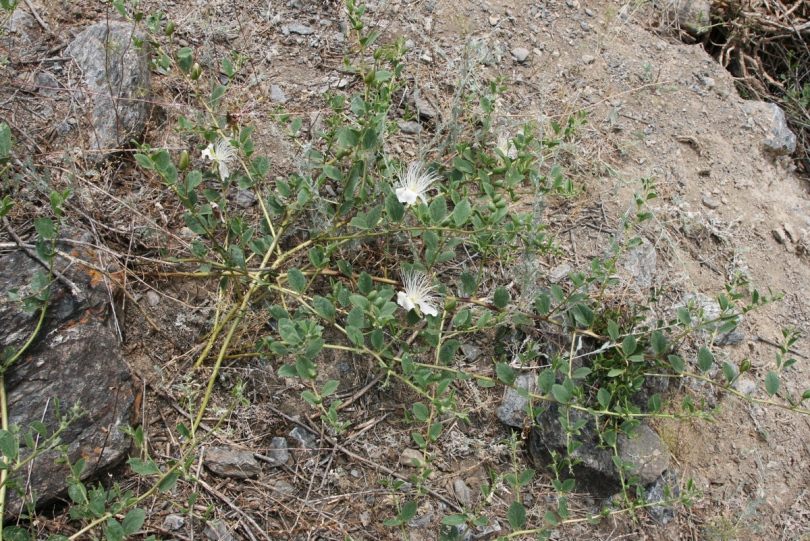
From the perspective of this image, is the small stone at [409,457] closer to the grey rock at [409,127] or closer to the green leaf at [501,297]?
the green leaf at [501,297]

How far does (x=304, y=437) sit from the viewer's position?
6.96 ft

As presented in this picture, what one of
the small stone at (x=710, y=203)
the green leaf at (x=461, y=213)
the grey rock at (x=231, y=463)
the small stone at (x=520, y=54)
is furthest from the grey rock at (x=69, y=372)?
the small stone at (x=710, y=203)

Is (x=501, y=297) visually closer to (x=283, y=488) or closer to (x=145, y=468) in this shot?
(x=283, y=488)

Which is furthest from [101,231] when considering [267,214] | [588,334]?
[588,334]

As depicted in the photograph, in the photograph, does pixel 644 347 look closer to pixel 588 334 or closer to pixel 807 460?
pixel 588 334

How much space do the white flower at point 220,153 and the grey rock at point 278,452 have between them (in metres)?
0.96

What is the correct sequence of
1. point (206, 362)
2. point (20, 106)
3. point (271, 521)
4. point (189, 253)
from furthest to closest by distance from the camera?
point (20, 106)
point (189, 253)
point (206, 362)
point (271, 521)

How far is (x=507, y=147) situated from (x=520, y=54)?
993 mm

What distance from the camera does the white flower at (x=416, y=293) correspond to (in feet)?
6.84

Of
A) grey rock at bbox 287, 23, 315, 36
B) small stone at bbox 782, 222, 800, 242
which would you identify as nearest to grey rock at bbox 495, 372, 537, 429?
small stone at bbox 782, 222, 800, 242

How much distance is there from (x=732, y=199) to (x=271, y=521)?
2.61 metres

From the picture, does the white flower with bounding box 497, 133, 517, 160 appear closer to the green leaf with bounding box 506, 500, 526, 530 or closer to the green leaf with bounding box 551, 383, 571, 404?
the green leaf with bounding box 551, 383, 571, 404

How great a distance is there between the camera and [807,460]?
2494mm

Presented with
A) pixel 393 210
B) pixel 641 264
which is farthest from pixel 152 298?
pixel 641 264
